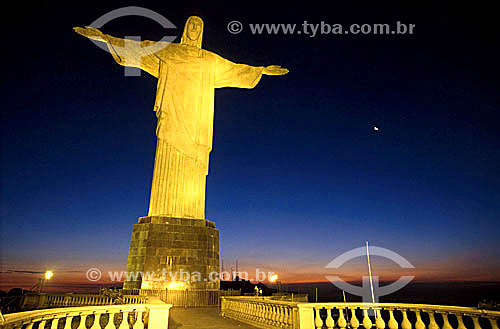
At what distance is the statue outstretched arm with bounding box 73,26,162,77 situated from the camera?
1438 cm

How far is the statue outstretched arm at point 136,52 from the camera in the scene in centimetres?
1438

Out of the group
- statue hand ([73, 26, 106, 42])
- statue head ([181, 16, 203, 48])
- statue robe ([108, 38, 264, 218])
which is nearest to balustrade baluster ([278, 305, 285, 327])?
statue robe ([108, 38, 264, 218])

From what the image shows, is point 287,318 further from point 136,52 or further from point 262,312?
point 136,52

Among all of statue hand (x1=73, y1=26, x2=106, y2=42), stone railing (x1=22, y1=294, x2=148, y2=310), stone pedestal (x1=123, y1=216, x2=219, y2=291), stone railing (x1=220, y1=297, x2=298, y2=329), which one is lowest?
stone railing (x1=22, y1=294, x2=148, y2=310)

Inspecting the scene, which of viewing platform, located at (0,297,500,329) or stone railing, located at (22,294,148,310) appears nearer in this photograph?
viewing platform, located at (0,297,500,329)

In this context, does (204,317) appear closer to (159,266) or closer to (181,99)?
(159,266)

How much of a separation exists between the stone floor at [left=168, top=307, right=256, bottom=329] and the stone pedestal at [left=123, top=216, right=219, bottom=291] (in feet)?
4.68

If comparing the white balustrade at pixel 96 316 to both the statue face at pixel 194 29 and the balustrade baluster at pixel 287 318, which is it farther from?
the statue face at pixel 194 29

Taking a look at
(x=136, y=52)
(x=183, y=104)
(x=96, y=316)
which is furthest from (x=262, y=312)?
(x=136, y=52)

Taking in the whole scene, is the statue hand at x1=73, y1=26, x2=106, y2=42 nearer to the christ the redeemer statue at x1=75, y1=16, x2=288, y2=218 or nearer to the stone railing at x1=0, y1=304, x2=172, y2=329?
the christ the redeemer statue at x1=75, y1=16, x2=288, y2=218

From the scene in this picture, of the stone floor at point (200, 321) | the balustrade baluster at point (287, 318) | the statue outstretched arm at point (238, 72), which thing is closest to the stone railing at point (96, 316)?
the stone floor at point (200, 321)

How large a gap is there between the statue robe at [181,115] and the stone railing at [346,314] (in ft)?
17.6

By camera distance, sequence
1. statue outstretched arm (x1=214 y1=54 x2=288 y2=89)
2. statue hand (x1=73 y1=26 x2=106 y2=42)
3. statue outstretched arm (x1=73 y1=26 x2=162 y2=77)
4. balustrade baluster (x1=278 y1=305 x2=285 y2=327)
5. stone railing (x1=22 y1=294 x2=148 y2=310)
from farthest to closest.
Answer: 1. statue outstretched arm (x1=214 y1=54 x2=288 y2=89)
2. statue outstretched arm (x1=73 y1=26 x2=162 y2=77)
3. statue hand (x1=73 y1=26 x2=106 y2=42)
4. stone railing (x1=22 y1=294 x2=148 y2=310)
5. balustrade baluster (x1=278 y1=305 x2=285 y2=327)

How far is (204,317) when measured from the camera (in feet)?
30.2
